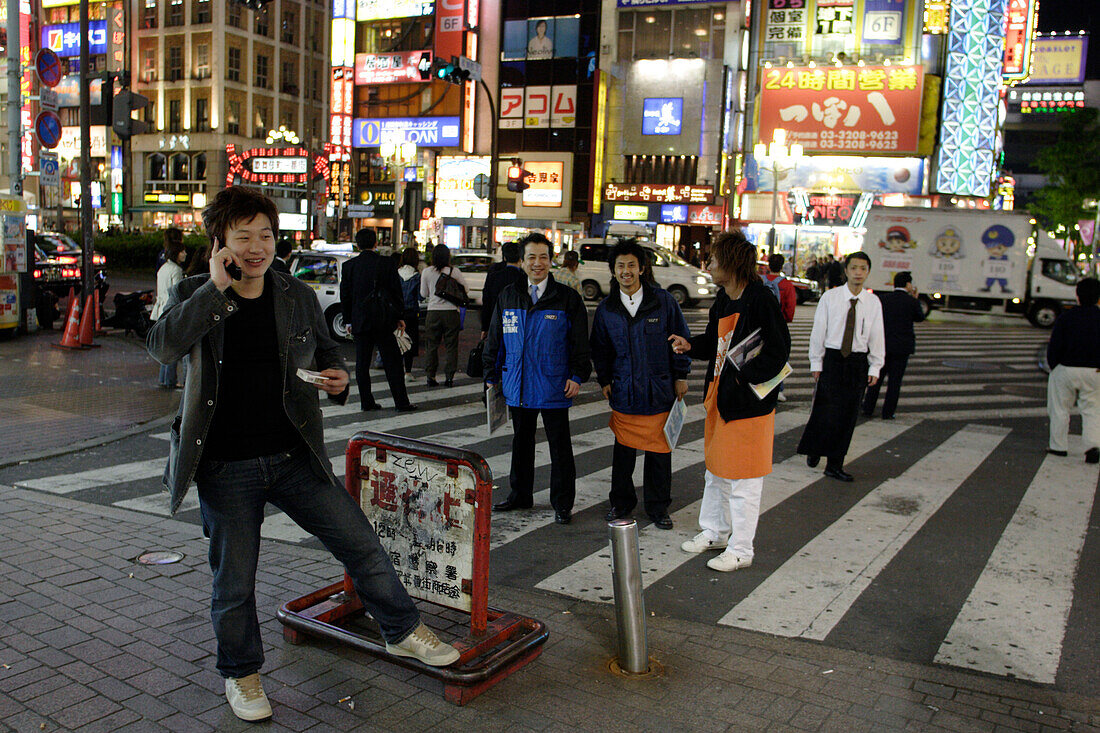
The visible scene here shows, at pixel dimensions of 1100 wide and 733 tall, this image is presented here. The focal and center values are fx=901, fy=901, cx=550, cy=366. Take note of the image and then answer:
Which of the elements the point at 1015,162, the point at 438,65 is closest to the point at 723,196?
the point at 438,65

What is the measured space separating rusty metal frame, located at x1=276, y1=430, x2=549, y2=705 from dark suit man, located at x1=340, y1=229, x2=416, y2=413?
585 centimetres

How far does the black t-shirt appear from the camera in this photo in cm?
326

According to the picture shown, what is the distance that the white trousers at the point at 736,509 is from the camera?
521cm

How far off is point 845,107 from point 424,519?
42269 millimetres

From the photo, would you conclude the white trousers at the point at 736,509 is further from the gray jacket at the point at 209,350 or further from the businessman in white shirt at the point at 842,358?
the gray jacket at the point at 209,350

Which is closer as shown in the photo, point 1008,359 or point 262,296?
point 262,296

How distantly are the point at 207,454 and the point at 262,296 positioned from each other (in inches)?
24.0

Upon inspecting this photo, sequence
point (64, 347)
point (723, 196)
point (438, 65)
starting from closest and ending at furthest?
point (64, 347) < point (438, 65) < point (723, 196)

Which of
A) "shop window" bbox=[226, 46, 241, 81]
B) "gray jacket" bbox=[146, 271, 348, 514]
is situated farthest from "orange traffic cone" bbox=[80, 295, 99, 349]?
"shop window" bbox=[226, 46, 241, 81]

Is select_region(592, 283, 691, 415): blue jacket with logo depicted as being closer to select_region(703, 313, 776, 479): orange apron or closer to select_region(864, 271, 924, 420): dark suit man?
select_region(703, 313, 776, 479): orange apron

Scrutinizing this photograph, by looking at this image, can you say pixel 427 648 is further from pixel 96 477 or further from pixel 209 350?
pixel 96 477

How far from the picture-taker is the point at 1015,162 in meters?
84.2

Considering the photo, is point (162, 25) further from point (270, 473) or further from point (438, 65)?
point (270, 473)

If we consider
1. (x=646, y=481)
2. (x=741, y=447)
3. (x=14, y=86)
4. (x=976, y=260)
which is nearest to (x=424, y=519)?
(x=741, y=447)
